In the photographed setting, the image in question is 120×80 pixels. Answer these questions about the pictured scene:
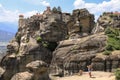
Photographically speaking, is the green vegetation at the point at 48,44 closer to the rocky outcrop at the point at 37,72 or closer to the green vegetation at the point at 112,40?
the green vegetation at the point at 112,40

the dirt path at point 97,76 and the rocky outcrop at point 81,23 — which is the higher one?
the rocky outcrop at point 81,23

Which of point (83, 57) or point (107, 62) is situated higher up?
point (83, 57)

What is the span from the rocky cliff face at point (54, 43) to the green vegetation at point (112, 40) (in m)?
0.77

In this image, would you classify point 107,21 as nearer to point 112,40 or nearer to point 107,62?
point 112,40

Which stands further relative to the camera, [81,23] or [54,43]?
[54,43]

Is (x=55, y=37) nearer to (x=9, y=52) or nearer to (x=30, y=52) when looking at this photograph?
(x=30, y=52)

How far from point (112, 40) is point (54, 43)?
65.8 ft

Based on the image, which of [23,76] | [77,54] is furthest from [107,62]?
[23,76]

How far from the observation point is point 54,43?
62312 mm

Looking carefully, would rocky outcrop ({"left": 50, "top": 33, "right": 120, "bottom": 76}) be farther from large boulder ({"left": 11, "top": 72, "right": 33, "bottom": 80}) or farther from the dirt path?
large boulder ({"left": 11, "top": 72, "right": 33, "bottom": 80})

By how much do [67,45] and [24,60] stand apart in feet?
48.7

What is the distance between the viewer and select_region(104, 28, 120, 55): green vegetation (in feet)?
137

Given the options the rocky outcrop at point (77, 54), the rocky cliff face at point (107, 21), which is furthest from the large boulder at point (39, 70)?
the rocky cliff face at point (107, 21)

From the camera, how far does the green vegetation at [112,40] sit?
41.8m
